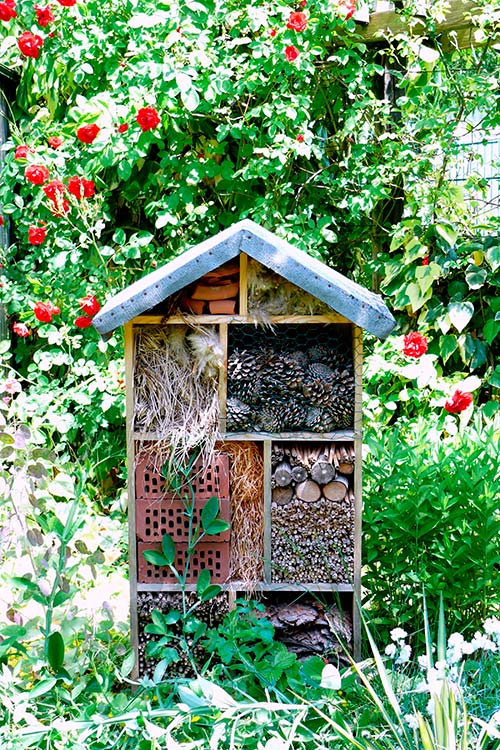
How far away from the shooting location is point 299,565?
8.06ft

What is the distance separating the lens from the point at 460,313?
4039 millimetres

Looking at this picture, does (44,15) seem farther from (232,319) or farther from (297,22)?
(232,319)

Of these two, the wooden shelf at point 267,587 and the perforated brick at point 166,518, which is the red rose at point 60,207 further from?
the wooden shelf at point 267,587

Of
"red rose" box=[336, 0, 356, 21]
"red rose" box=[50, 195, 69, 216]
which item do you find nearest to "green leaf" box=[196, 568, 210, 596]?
"red rose" box=[50, 195, 69, 216]

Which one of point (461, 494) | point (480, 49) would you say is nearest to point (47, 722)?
point (461, 494)

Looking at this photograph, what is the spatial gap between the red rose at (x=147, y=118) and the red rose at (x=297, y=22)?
0.73 m

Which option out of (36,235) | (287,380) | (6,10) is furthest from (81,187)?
(287,380)

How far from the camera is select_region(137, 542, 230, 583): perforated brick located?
2.45 m

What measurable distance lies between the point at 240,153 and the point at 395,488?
2020 millimetres

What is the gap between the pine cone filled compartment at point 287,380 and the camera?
7.80 ft

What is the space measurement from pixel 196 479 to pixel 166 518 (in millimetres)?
150

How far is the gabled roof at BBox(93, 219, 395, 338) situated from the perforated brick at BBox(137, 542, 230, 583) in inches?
28.1

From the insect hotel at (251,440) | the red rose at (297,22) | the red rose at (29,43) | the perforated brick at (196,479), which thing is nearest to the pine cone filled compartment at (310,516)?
the insect hotel at (251,440)

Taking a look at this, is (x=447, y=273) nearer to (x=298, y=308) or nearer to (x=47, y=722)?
(x=298, y=308)
